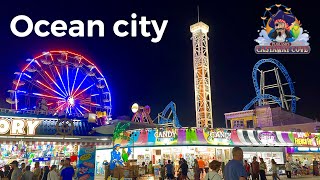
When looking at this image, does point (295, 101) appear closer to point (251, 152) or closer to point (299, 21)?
point (299, 21)

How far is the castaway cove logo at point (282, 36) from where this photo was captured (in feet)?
113

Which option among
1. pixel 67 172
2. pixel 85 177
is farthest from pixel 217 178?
pixel 85 177

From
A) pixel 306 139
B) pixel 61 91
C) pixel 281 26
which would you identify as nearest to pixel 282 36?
pixel 281 26

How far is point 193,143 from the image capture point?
25.4 meters

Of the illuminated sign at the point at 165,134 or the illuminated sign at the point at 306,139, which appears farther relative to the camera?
the illuminated sign at the point at 306,139

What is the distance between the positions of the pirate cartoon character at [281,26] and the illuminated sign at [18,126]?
2441 centimetres

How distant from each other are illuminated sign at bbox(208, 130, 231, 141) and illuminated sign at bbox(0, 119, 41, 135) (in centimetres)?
1322

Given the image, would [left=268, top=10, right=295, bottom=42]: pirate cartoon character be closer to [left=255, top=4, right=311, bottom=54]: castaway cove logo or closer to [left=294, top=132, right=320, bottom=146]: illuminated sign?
[left=255, top=4, right=311, bottom=54]: castaway cove logo

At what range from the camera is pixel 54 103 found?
3400 centimetres

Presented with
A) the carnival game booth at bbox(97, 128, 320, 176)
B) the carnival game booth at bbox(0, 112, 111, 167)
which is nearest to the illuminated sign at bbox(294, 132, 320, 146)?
the carnival game booth at bbox(97, 128, 320, 176)

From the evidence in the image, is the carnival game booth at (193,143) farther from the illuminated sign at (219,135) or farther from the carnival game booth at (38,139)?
the carnival game booth at (38,139)

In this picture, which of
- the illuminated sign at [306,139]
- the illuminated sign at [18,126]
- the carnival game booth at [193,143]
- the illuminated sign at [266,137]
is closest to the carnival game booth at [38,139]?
the illuminated sign at [18,126]

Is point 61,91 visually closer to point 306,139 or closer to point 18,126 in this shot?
point 18,126

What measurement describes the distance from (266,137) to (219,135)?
438cm
